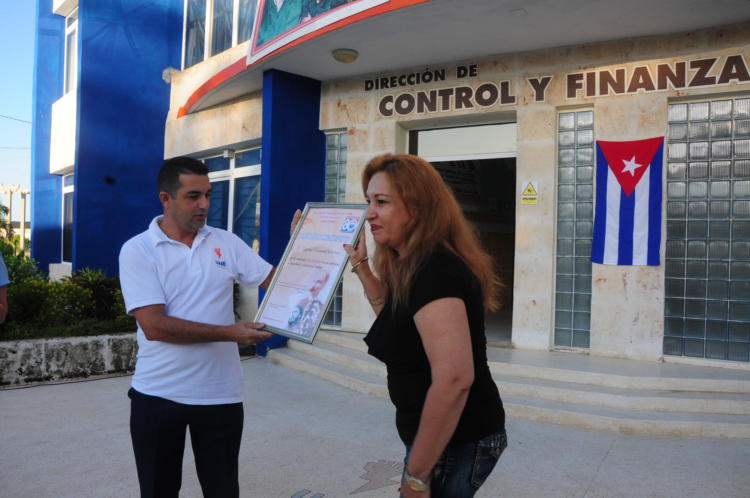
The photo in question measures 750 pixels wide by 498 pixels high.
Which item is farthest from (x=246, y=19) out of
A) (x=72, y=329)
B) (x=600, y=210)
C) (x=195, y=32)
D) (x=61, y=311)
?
(x=600, y=210)

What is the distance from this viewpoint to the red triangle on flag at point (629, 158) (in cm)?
623

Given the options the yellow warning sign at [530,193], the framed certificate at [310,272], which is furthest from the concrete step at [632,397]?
the framed certificate at [310,272]

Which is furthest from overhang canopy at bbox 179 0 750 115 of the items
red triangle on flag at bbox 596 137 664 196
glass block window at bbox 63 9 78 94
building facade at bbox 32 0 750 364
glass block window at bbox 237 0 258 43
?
glass block window at bbox 63 9 78 94

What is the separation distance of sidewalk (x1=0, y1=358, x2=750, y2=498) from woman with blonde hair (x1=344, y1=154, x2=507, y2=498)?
2067 millimetres

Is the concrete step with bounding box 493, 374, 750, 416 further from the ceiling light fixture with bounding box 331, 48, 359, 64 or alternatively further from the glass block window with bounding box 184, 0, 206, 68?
the glass block window with bounding box 184, 0, 206, 68

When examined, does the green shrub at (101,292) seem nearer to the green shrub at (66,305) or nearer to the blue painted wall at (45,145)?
the green shrub at (66,305)

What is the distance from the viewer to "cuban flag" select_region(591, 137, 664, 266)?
20.3 ft

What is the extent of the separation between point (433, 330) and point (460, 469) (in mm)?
466

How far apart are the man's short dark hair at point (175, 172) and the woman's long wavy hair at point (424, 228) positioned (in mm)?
972

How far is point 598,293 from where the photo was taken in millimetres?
6441

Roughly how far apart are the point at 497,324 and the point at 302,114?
4.06m

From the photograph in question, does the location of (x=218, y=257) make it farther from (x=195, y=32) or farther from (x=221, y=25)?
(x=195, y=32)

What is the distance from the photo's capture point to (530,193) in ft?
22.4

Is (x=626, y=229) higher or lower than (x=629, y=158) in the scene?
lower
